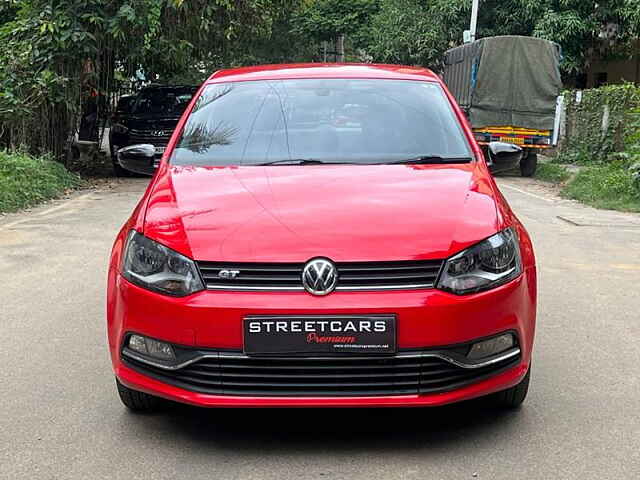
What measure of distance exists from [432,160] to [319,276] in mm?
1284

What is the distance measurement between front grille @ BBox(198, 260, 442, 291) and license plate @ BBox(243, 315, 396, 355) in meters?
0.13

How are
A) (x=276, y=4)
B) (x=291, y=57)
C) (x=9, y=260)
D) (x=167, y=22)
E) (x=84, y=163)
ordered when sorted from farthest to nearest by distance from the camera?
(x=291, y=57) → (x=276, y=4) → (x=84, y=163) → (x=167, y=22) → (x=9, y=260)

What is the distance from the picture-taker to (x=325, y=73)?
204 inches

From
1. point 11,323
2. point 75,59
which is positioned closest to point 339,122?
point 11,323

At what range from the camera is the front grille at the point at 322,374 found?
342 cm

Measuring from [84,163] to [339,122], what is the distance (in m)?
13.8

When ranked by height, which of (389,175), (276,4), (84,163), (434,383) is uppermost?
(276,4)

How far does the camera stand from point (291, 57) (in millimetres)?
37375

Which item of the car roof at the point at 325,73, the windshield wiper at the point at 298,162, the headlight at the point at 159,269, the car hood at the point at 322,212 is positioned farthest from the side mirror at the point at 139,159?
the headlight at the point at 159,269

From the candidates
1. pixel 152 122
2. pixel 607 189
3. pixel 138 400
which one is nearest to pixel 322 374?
pixel 138 400

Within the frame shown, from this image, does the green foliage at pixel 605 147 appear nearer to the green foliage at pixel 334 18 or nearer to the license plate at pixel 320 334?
the license plate at pixel 320 334

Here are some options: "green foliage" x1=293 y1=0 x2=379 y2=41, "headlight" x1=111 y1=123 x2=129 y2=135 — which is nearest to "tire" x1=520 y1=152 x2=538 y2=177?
"headlight" x1=111 y1=123 x2=129 y2=135

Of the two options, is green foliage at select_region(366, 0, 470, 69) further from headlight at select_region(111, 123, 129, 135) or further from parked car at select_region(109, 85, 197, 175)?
headlight at select_region(111, 123, 129, 135)

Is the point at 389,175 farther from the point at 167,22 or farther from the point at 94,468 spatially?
the point at 167,22
